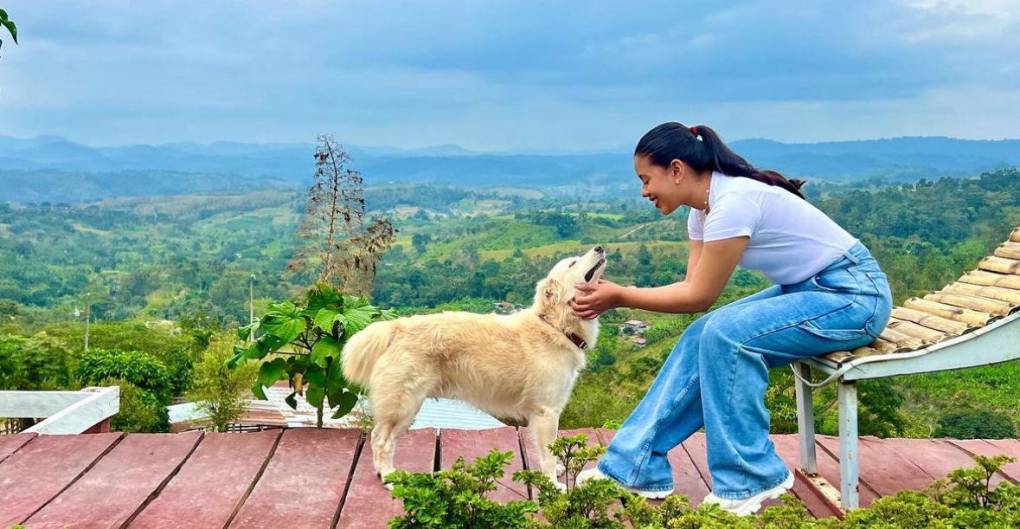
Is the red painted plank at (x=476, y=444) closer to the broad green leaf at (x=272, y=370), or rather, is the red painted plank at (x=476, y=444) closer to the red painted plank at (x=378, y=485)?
the red painted plank at (x=378, y=485)

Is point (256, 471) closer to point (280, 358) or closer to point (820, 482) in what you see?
point (280, 358)

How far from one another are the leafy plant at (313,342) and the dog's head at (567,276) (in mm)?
1163

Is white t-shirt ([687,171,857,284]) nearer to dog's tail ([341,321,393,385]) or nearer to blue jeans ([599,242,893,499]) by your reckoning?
blue jeans ([599,242,893,499])

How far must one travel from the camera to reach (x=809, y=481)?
3678 mm

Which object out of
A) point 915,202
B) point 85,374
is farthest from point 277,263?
point 85,374

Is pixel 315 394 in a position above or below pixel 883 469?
above

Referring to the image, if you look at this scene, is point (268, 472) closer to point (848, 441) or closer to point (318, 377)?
point (318, 377)

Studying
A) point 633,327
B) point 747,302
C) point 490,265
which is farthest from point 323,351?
point 490,265

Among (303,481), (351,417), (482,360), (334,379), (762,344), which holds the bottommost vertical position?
(351,417)

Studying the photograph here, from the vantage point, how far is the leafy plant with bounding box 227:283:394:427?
461 cm

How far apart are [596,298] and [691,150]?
2.34 ft

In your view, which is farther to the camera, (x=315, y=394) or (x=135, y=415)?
(x=135, y=415)

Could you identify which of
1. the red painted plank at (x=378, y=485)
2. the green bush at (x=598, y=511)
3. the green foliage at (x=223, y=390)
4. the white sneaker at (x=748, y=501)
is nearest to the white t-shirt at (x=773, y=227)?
the white sneaker at (x=748, y=501)

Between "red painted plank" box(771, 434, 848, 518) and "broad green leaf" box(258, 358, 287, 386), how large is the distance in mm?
2713
